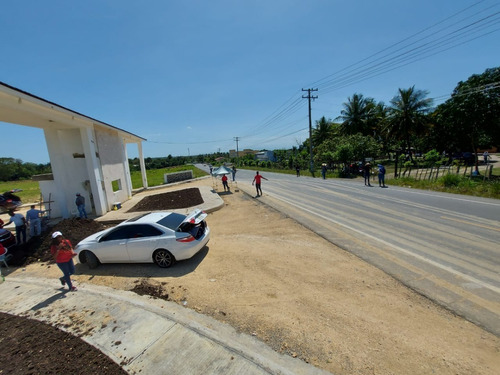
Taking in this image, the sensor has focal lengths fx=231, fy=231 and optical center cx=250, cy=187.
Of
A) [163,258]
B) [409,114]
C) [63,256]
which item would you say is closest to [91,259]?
[63,256]

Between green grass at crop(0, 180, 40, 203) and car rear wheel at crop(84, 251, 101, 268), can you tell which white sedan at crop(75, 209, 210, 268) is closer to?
car rear wheel at crop(84, 251, 101, 268)

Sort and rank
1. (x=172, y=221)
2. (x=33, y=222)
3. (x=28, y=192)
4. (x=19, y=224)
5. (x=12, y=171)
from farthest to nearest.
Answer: (x=12, y=171) < (x=28, y=192) < (x=33, y=222) < (x=19, y=224) < (x=172, y=221)

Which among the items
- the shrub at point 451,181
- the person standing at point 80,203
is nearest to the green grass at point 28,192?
the person standing at point 80,203

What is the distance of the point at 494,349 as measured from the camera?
10.3 ft

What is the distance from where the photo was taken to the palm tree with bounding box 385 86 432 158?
2652 cm

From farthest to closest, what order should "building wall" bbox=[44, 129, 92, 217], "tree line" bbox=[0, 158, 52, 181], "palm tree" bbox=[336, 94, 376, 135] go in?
"tree line" bbox=[0, 158, 52, 181]
"palm tree" bbox=[336, 94, 376, 135]
"building wall" bbox=[44, 129, 92, 217]

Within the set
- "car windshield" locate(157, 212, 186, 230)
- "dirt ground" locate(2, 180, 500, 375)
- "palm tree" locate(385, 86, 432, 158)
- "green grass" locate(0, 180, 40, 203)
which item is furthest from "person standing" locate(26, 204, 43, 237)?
"palm tree" locate(385, 86, 432, 158)

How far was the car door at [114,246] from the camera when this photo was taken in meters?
6.41

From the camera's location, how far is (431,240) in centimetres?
688

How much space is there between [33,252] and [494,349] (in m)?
12.0

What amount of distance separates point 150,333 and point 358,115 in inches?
1767

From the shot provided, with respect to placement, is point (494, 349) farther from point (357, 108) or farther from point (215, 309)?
point (357, 108)

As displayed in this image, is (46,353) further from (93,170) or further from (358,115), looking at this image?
(358,115)

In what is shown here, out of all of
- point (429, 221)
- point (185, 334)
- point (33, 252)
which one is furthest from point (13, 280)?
point (429, 221)
